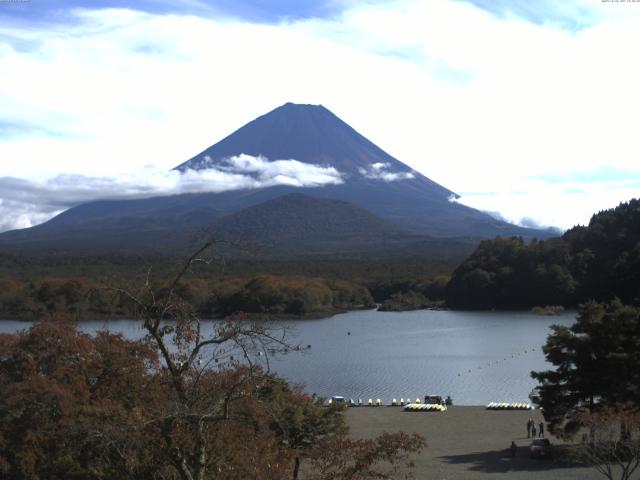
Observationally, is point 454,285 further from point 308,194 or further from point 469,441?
point 308,194

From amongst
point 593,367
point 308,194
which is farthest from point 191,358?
point 308,194

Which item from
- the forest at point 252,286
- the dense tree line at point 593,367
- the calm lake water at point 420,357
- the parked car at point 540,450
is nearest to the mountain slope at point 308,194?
the forest at point 252,286

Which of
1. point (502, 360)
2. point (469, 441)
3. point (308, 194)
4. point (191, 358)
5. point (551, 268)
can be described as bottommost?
point (469, 441)

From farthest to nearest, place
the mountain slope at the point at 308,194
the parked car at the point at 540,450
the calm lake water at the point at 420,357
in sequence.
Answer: the mountain slope at the point at 308,194, the calm lake water at the point at 420,357, the parked car at the point at 540,450

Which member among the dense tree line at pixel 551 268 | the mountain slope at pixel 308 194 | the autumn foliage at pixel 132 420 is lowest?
the autumn foliage at pixel 132 420

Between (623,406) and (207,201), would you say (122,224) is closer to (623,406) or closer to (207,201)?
(207,201)

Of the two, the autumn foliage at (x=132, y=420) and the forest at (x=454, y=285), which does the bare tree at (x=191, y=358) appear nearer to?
the autumn foliage at (x=132, y=420)

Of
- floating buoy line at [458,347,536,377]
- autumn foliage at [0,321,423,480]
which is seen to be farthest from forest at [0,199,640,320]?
autumn foliage at [0,321,423,480]
